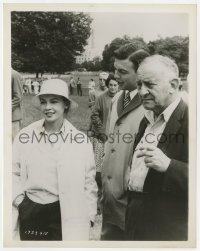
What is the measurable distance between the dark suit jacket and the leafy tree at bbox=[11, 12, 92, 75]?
30.4 inches

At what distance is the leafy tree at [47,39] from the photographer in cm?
346

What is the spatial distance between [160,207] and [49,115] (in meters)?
1.04

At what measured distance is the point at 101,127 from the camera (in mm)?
3420

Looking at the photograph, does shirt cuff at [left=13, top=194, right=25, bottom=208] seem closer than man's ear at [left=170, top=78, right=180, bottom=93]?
No

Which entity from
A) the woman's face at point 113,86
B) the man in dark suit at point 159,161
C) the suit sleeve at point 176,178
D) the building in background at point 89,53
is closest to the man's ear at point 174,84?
the man in dark suit at point 159,161

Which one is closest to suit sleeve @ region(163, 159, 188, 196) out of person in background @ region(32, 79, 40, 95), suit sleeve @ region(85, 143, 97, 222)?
suit sleeve @ region(85, 143, 97, 222)

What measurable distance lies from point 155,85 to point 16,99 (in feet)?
3.34

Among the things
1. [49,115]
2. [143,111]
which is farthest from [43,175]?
[143,111]

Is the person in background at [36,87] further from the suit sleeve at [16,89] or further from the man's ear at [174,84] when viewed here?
the man's ear at [174,84]

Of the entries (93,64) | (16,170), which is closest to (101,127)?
(93,64)

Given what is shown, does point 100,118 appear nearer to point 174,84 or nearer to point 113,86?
point 113,86

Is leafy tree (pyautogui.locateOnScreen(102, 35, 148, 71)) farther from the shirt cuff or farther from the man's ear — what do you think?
the shirt cuff

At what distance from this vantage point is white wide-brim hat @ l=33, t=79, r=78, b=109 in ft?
11.0

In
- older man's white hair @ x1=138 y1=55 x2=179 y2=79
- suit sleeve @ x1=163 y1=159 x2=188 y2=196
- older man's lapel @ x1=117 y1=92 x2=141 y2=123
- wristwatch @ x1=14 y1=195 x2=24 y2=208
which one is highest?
older man's white hair @ x1=138 y1=55 x2=179 y2=79
